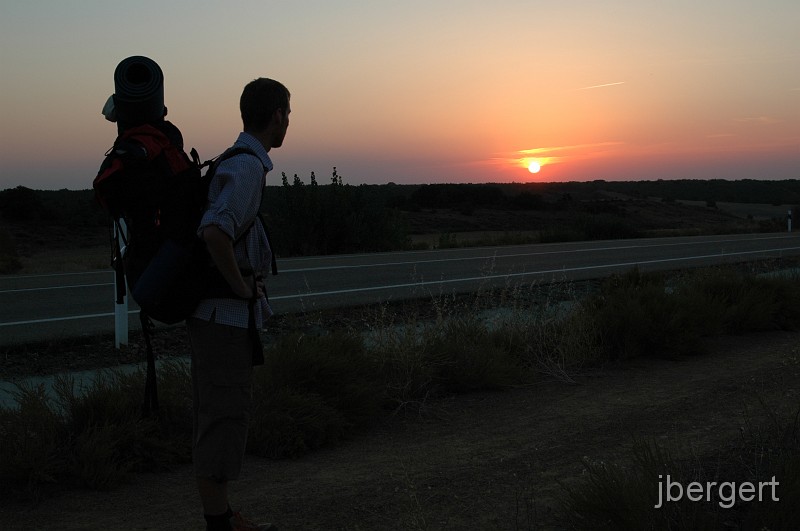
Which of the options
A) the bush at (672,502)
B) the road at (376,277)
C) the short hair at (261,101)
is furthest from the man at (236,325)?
the road at (376,277)

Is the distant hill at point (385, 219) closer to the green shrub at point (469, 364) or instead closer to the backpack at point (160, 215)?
the backpack at point (160, 215)

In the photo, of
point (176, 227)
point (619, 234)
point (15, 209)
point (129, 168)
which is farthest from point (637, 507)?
point (15, 209)

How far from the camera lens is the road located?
11466 millimetres

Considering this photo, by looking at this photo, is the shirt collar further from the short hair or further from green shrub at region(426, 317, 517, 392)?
green shrub at region(426, 317, 517, 392)

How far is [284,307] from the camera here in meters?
12.3

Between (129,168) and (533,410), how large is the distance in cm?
406

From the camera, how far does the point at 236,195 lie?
3.56 meters

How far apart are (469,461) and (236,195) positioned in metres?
2.61

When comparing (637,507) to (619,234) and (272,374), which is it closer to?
(272,374)

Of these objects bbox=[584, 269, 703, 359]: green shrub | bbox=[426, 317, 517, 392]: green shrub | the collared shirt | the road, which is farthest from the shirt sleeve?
the road

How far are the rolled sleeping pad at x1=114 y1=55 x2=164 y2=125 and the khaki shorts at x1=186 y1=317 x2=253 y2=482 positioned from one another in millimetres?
905

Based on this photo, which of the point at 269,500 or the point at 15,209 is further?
the point at 15,209

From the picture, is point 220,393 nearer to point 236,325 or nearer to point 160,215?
point 236,325

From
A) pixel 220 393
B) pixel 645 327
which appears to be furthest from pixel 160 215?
pixel 645 327
